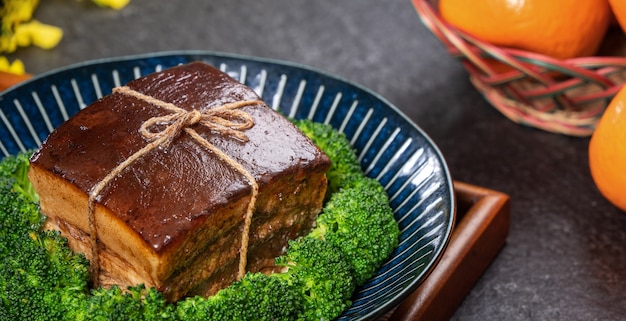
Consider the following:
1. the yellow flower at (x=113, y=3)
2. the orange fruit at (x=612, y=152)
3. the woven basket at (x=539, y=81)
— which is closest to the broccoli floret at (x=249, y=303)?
the orange fruit at (x=612, y=152)

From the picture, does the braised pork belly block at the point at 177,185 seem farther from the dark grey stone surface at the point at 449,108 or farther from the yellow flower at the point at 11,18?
the yellow flower at the point at 11,18

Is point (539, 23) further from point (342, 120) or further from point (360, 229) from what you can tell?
point (360, 229)

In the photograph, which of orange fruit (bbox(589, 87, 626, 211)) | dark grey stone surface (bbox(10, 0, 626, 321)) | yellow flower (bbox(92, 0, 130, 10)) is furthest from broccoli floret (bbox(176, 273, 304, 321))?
yellow flower (bbox(92, 0, 130, 10))

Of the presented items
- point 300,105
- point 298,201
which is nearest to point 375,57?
point 300,105

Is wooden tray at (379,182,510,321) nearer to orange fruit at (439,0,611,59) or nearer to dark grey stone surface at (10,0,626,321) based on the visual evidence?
dark grey stone surface at (10,0,626,321)

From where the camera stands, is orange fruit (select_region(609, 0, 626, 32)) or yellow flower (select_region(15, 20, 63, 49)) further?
yellow flower (select_region(15, 20, 63, 49))

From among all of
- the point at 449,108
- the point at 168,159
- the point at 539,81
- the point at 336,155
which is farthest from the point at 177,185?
the point at 449,108
